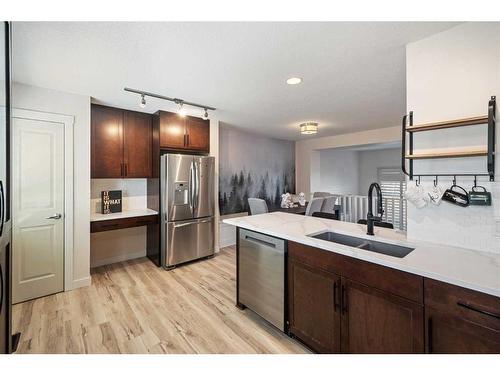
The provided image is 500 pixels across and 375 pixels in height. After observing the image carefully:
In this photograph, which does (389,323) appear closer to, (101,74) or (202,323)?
(202,323)

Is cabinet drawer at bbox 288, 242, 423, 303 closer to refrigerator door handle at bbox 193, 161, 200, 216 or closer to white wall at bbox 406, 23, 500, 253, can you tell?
white wall at bbox 406, 23, 500, 253

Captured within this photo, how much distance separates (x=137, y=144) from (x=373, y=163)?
269 inches

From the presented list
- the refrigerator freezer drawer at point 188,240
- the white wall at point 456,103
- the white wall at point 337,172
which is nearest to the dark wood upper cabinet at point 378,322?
the white wall at point 456,103

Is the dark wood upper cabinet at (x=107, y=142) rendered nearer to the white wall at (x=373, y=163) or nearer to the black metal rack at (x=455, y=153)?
the black metal rack at (x=455, y=153)

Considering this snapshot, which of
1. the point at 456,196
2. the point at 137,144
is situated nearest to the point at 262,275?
the point at 456,196

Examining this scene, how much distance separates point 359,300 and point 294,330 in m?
0.67

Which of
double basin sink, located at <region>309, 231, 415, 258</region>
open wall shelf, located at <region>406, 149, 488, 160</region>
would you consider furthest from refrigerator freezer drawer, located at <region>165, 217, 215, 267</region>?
open wall shelf, located at <region>406, 149, 488, 160</region>

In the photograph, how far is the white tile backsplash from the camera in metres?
3.39

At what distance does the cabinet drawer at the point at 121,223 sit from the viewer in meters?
2.93

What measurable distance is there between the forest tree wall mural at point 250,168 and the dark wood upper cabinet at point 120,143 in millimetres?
1427

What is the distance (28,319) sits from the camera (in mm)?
2135

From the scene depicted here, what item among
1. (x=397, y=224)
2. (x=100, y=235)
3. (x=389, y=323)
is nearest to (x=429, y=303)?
(x=389, y=323)

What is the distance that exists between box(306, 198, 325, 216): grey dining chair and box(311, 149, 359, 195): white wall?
1739 millimetres

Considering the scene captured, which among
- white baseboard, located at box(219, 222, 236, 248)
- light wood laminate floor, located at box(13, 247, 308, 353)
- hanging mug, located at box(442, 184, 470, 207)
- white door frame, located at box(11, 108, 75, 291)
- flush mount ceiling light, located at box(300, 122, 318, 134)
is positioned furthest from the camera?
white baseboard, located at box(219, 222, 236, 248)
